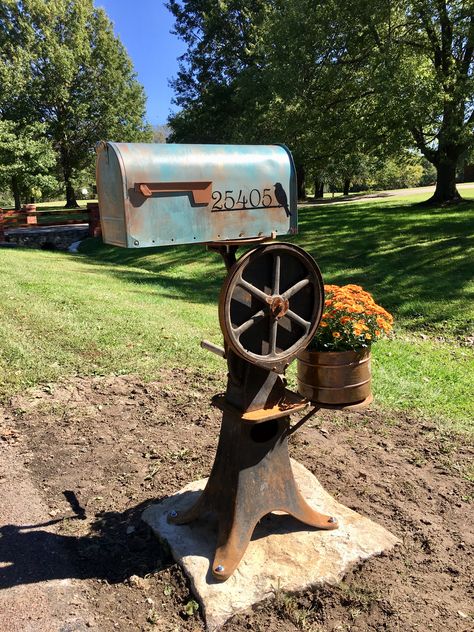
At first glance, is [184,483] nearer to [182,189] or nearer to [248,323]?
[248,323]

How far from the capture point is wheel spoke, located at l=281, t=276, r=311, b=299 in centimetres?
229

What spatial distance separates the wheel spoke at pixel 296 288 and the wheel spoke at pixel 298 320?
0.07 m

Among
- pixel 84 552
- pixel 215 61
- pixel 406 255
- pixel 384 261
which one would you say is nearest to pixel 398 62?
pixel 406 255

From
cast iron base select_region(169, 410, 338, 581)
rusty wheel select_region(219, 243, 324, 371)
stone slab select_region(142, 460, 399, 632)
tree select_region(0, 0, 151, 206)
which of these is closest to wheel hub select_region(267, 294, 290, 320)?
rusty wheel select_region(219, 243, 324, 371)

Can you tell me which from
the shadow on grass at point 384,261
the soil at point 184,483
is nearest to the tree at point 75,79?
the shadow on grass at point 384,261

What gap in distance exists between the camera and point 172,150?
6.88 ft

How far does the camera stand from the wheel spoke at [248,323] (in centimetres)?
216

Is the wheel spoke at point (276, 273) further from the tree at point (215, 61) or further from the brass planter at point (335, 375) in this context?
the tree at point (215, 61)

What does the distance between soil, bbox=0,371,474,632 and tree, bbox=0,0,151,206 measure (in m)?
30.3

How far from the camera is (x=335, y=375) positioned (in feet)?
8.68

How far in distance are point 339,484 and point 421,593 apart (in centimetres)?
95

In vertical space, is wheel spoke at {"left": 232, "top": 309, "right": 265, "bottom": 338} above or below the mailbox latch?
below

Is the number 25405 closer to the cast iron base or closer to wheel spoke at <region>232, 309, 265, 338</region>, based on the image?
wheel spoke at <region>232, 309, 265, 338</region>

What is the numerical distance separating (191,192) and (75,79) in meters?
35.3
